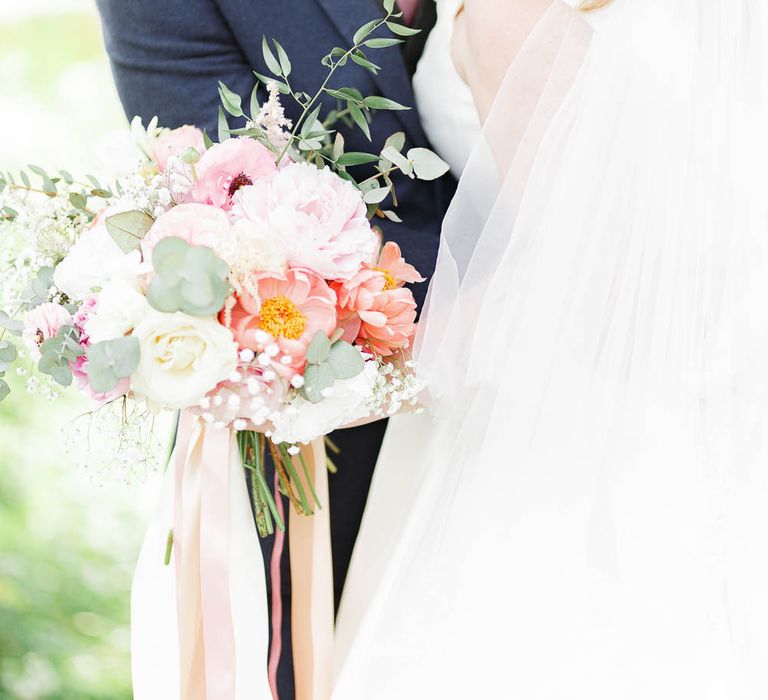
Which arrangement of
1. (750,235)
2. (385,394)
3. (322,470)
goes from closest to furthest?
(750,235) < (385,394) < (322,470)

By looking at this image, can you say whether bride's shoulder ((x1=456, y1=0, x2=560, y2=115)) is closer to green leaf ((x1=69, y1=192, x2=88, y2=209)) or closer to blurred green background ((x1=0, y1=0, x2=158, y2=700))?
green leaf ((x1=69, y1=192, x2=88, y2=209))

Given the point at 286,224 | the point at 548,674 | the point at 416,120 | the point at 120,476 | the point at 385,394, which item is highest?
the point at 416,120

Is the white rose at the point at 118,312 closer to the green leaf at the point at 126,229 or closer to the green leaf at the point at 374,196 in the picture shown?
the green leaf at the point at 126,229

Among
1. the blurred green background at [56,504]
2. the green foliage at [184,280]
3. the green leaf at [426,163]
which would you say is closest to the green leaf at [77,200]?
the green foliage at [184,280]

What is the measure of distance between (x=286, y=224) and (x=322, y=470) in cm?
37

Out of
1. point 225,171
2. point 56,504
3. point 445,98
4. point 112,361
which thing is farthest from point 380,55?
point 56,504

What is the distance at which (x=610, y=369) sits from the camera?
2.60 feet

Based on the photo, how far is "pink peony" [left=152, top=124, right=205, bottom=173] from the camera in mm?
846

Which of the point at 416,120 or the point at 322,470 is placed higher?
the point at 416,120

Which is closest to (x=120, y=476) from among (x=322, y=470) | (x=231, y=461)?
(x=231, y=461)

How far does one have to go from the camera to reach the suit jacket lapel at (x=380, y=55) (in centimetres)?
106

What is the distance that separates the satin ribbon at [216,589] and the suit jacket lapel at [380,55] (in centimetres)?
44

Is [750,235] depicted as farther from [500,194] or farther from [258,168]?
[258,168]

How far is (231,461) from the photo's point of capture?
951 mm
